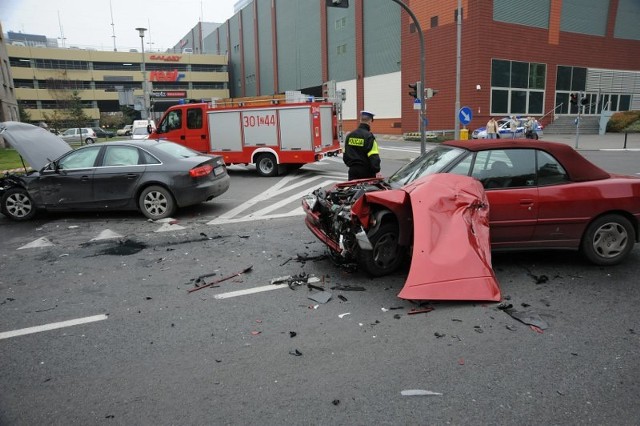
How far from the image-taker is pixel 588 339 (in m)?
3.64

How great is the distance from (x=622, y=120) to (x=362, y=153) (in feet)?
117

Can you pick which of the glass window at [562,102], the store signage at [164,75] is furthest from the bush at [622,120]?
the store signage at [164,75]

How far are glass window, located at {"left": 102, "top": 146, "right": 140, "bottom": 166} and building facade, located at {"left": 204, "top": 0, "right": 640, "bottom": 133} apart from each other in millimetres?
28454

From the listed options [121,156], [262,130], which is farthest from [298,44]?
[121,156]

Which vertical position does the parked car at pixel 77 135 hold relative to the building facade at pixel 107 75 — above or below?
below

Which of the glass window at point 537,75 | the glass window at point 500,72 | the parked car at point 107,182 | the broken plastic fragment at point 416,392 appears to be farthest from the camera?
the glass window at point 537,75

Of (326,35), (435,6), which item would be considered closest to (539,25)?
(435,6)

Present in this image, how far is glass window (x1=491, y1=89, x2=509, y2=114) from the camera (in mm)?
32938

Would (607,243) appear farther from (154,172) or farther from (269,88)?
(269,88)

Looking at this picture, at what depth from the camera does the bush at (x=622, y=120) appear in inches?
1326

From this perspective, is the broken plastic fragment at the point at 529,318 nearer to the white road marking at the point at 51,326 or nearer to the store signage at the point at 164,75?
the white road marking at the point at 51,326

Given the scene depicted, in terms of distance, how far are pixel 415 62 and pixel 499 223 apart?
33.2 m

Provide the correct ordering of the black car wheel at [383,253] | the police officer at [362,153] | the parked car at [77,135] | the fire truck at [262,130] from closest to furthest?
the black car wheel at [383,253]
the police officer at [362,153]
the fire truck at [262,130]
the parked car at [77,135]

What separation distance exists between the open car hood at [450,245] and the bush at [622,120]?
36.0 metres
